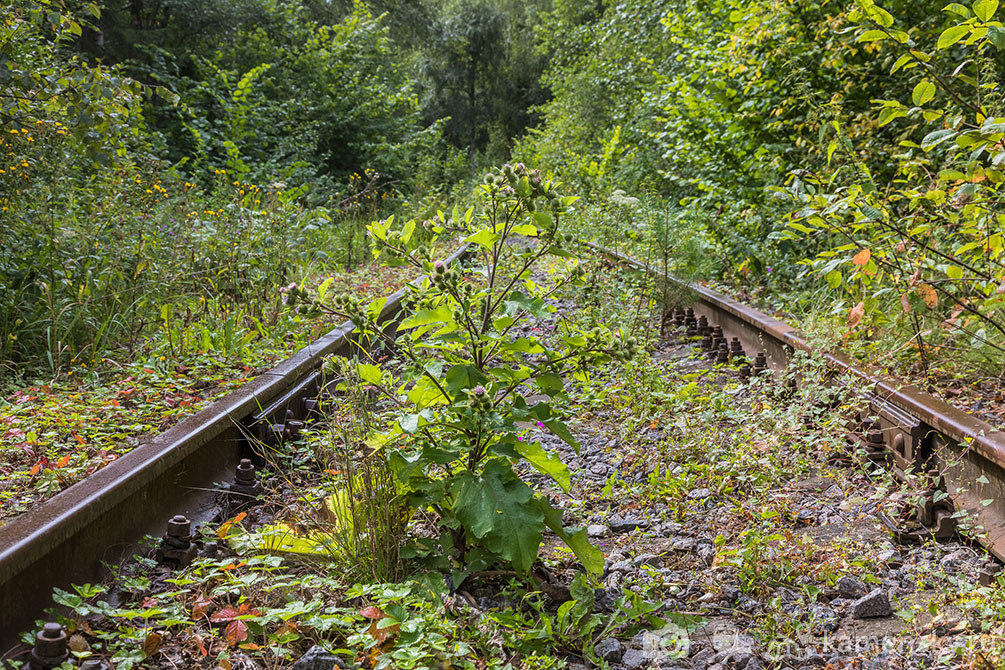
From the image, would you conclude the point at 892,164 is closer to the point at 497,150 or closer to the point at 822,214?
the point at 822,214

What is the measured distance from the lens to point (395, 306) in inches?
270

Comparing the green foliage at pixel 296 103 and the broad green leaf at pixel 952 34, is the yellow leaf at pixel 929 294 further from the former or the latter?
the green foliage at pixel 296 103

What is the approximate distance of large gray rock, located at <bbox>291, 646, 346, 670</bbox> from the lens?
1.81m

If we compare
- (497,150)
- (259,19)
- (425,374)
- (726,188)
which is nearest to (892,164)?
(726,188)

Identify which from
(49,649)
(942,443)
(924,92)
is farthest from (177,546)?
(924,92)

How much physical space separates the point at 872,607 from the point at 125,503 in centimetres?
250

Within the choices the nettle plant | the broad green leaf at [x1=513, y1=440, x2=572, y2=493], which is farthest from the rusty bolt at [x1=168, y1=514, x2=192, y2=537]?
the broad green leaf at [x1=513, y1=440, x2=572, y2=493]

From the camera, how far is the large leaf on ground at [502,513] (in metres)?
2.12

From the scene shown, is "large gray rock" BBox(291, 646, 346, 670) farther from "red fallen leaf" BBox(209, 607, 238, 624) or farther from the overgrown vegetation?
"red fallen leaf" BBox(209, 607, 238, 624)

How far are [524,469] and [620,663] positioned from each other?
1464mm

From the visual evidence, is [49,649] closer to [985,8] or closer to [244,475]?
[244,475]

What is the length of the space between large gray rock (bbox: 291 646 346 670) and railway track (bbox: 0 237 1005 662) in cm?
77

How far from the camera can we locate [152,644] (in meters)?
1.88

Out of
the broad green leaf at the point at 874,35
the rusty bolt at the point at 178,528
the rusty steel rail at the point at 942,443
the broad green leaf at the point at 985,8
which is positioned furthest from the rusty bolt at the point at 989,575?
the rusty bolt at the point at 178,528
